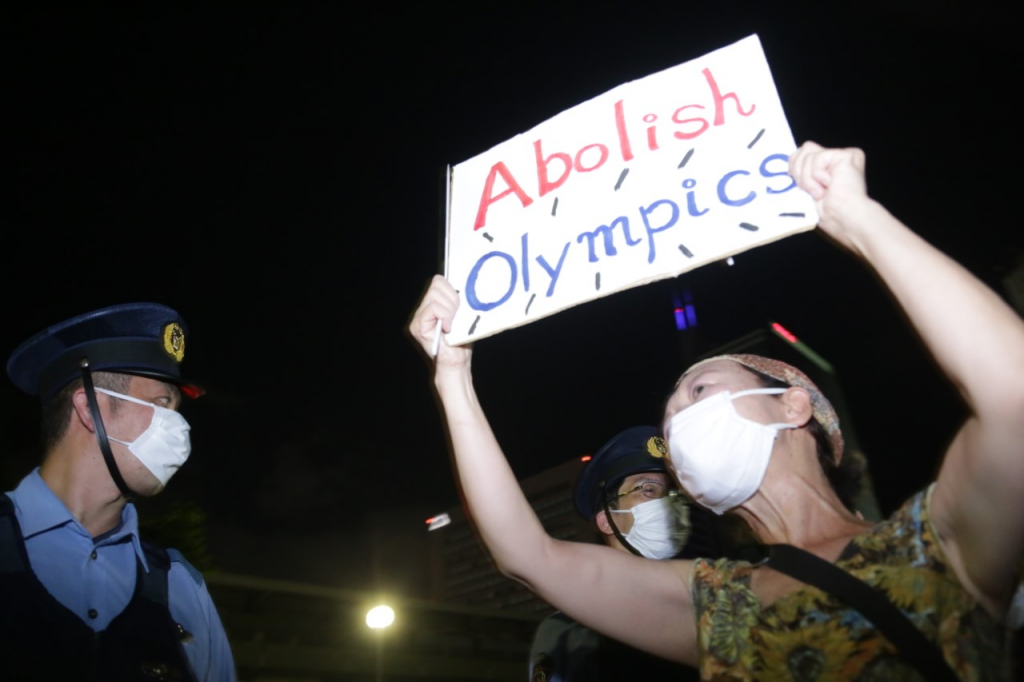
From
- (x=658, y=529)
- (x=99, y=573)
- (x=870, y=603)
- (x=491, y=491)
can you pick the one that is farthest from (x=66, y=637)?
(x=658, y=529)

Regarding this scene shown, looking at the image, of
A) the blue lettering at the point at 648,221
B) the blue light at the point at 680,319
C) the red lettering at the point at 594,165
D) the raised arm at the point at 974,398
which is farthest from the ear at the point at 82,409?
the blue light at the point at 680,319

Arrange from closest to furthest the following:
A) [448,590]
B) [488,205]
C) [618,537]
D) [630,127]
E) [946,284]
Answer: [946,284] < [630,127] < [488,205] < [618,537] < [448,590]

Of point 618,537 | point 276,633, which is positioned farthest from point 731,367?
point 276,633

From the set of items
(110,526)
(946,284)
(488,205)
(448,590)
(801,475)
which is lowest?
(801,475)

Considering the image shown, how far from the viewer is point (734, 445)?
2129 mm

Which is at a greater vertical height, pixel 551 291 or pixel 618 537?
pixel 551 291

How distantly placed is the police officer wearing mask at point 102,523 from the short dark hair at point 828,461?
2.34 metres

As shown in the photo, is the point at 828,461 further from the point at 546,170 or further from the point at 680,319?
the point at 680,319

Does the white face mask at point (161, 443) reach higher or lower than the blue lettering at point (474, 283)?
lower

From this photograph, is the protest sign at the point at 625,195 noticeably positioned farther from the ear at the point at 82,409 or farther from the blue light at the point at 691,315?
the blue light at the point at 691,315

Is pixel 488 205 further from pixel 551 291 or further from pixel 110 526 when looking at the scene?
pixel 110 526

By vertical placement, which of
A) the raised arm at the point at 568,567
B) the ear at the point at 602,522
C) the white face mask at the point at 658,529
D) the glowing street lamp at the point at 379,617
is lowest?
the raised arm at the point at 568,567

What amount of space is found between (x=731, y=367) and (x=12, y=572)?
8.34 ft

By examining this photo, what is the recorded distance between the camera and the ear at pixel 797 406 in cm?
220
